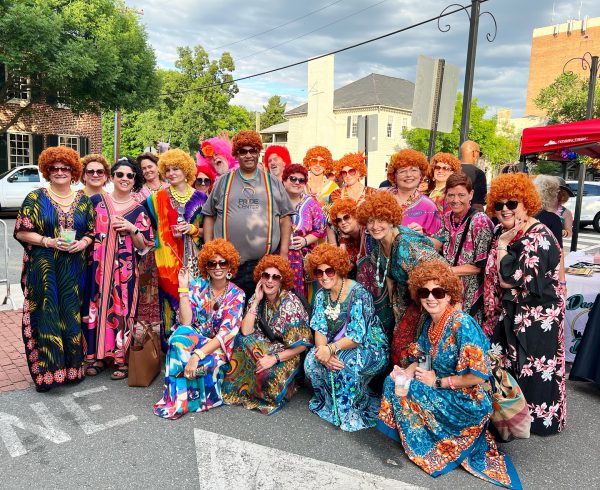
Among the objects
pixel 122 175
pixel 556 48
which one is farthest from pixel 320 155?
pixel 556 48

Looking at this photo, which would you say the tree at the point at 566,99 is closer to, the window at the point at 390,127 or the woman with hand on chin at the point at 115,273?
the window at the point at 390,127

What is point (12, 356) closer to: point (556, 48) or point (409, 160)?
point (409, 160)

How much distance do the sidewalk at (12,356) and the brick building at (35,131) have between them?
1347 centimetres

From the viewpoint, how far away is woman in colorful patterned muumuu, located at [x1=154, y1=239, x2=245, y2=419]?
3.51 metres

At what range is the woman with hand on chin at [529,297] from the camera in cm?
319

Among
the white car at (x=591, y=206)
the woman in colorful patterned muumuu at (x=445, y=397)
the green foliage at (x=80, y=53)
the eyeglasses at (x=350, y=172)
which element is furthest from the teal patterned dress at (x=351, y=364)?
the white car at (x=591, y=206)

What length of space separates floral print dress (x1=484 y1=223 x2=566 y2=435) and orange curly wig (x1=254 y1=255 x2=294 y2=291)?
1.48 meters

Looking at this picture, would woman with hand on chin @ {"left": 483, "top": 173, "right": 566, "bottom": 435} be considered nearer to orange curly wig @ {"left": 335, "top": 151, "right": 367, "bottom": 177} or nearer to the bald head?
orange curly wig @ {"left": 335, "top": 151, "right": 367, "bottom": 177}

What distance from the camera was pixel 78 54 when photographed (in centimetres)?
1442

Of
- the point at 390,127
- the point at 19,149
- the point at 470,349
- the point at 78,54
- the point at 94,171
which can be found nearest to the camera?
the point at 470,349

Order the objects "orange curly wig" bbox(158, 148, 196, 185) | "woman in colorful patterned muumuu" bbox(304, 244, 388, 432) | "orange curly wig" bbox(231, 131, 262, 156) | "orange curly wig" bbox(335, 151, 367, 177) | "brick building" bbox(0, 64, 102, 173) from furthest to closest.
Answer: "brick building" bbox(0, 64, 102, 173) → "orange curly wig" bbox(335, 151, 367, 177) → "orange curly wig" bbox(158, 148, 196, 185) → "orange curly wig" bbox(231, 131, 262, 156) → "woman in colorful patterned muumuu" bbox(304, 244, 388, 432)

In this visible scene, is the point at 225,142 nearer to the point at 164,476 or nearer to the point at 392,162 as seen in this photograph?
the point at 392,162

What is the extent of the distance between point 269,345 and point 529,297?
1923 millimetres

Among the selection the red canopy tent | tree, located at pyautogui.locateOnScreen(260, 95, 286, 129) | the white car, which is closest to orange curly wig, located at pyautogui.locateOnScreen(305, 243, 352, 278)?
the red canopy tent
